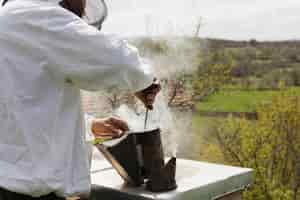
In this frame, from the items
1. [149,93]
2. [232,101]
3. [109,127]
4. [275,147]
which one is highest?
[149,93]

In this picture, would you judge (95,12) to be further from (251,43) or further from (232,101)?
(251,43)

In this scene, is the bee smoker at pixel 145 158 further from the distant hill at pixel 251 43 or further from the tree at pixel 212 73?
the distant hill at pixel 251 43

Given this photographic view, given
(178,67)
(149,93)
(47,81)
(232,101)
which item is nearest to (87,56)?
(47,81)

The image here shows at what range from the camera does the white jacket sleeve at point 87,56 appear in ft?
4.67

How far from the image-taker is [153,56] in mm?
5168

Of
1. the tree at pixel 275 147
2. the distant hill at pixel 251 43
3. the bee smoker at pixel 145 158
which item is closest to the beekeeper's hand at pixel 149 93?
the bee smoker at pixel 145 158

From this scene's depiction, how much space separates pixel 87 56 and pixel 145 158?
53cm

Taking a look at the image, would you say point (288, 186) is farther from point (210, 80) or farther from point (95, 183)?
point (95, 183)

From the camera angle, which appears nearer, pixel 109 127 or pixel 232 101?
pixel 109 127

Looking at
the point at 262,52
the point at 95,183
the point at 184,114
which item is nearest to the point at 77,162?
the point at 95,183

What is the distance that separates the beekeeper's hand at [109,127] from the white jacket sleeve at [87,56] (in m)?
0.52

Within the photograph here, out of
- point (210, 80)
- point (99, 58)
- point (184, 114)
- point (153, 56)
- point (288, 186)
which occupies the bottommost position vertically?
point (288, 186)

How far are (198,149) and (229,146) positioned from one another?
0.41 m

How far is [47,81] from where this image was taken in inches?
58.9
